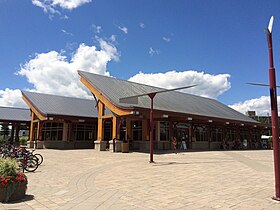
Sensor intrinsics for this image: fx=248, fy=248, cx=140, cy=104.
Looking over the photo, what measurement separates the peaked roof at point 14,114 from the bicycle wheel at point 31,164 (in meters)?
23.9

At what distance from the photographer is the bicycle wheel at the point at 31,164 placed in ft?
33.9

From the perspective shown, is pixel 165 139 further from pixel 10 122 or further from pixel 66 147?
pixel 10 122

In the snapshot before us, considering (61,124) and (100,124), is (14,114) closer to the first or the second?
(61,124)

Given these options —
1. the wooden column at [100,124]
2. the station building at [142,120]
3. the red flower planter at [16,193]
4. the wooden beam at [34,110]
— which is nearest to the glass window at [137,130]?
the station building at [142,120]

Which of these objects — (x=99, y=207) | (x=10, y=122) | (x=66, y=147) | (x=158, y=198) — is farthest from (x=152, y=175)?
(x=10, y=122)

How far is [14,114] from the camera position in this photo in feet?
113

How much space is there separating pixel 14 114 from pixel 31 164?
88.7 feet

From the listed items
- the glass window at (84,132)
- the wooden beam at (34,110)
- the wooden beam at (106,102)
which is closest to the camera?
the wooden beam at (106,102)

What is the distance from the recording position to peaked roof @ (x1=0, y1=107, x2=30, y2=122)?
3223 cm

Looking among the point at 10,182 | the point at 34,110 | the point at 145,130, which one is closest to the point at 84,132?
the point at 34,110

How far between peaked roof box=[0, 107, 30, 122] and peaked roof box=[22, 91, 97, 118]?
4257 mm

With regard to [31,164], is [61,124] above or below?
above

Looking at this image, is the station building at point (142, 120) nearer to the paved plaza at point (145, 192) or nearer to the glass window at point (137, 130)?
the glass window at point (137, 130)

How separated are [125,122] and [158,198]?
19320 mm
